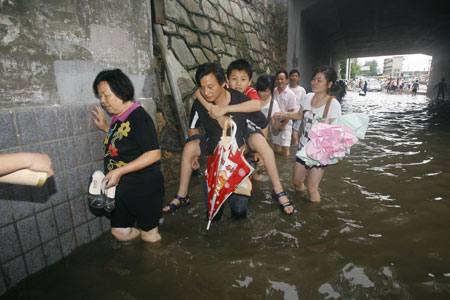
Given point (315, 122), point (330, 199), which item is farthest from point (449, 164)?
point (315, 122)

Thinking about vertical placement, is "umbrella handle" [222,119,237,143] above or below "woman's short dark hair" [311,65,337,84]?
below

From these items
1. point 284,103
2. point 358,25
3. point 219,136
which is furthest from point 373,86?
point 219,136

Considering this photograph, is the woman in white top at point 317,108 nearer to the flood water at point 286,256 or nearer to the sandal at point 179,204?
the flood water at point 286,256

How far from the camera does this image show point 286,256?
234 cm

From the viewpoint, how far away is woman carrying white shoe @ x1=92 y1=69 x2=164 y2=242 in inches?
83.8

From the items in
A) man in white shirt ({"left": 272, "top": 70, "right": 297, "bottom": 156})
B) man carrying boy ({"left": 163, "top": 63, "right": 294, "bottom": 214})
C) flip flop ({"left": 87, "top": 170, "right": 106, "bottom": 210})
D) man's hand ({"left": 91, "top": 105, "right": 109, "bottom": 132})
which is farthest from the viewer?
man in white shirt ({"left": 272, "top": 70, "right": 297, "bottom": 156})

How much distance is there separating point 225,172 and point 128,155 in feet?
2.87

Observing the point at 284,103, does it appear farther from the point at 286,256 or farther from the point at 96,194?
the point at 96,194

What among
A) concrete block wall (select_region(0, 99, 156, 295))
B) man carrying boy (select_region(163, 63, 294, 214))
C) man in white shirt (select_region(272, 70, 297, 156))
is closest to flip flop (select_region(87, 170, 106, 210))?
concrete block wall (select_region(0, 99, 156, 295))

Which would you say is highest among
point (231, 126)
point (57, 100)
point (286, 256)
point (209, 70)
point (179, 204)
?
point (209, 70)

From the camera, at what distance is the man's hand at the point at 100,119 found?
2516 mm

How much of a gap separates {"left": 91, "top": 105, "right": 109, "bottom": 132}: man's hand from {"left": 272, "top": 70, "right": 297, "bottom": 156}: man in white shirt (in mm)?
3688

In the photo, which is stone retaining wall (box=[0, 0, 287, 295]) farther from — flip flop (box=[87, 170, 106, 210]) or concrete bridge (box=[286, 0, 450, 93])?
concrete bridge (box=[286, 0, 450, 93])

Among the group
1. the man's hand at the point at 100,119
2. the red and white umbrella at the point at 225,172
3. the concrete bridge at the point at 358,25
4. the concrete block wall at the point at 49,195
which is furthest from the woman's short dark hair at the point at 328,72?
the concrete bridge at the point at 358,25
